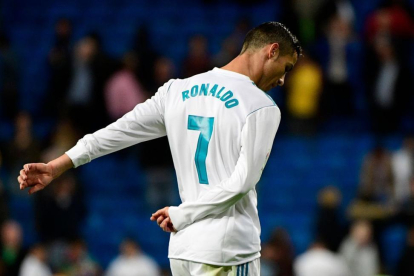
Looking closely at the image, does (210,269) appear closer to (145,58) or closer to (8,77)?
(145,58)

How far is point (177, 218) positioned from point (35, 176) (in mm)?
720

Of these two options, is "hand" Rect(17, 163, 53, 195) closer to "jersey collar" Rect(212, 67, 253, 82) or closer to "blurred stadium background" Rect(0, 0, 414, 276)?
"jersey collar" Rect(212, 67, 253, 82)

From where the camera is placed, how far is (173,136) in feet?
13.5

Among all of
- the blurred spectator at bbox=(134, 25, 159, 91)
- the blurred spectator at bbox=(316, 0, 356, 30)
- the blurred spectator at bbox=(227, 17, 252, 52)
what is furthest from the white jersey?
the blurred spectator at bbox=(316, 0, 356, 30)

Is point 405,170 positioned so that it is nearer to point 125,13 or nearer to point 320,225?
point 320,225

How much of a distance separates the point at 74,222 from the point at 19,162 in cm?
122

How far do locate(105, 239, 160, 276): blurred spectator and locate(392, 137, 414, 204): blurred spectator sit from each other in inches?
133

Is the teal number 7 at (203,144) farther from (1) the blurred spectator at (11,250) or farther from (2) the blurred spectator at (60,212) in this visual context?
(2) the blurred spectator at (60,212)

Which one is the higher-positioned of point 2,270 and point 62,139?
point 62,139

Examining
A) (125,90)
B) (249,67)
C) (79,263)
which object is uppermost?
(125,90)

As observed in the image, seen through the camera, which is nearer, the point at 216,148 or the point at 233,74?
the point at 216,148

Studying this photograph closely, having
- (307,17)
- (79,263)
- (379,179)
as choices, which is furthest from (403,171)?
(79,263)

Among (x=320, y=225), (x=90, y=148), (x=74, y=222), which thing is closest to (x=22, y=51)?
(x=74, y=222)

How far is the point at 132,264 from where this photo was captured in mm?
11031
